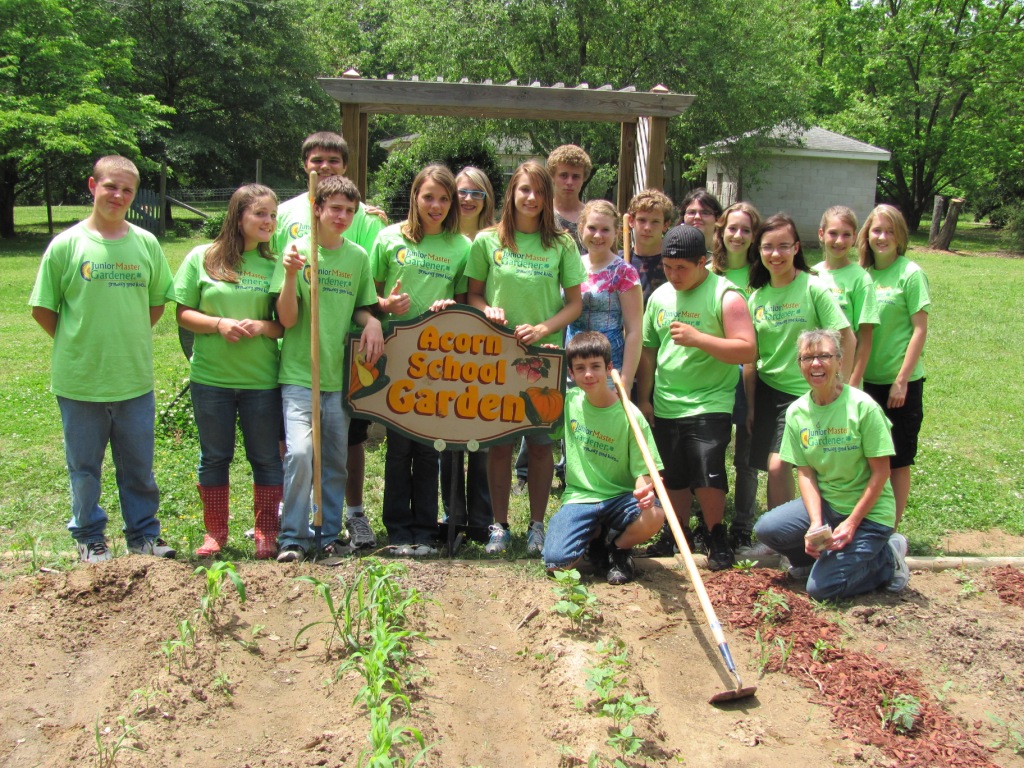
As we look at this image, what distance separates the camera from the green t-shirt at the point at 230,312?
4.71m

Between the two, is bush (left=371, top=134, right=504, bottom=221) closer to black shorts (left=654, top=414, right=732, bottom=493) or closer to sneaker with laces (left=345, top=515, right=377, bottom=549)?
sneaker with laces (left=345, top=515, right=377, bottom=549)

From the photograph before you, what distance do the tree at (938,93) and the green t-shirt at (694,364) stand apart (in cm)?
2884

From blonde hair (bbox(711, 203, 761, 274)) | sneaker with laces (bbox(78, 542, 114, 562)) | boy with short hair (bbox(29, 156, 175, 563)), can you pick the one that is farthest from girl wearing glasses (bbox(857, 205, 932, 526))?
sneaker with laces (bbox(78, 542, 114, 562))

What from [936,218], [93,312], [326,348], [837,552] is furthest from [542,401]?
[936,218]

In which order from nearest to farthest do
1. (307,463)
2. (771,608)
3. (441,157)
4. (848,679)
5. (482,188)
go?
(848,679)
(771,608)
(307,463)
(482,188)
(441,157)

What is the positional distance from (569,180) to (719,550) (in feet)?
7.88

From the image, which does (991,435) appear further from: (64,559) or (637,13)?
(637,13)

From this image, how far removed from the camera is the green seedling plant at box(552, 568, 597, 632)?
4.07m

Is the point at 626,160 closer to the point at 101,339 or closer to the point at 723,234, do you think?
the point at 723,234

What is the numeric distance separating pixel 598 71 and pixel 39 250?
13682 mm

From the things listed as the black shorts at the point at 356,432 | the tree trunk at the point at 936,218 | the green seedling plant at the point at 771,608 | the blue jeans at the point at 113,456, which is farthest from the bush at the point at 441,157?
the green seedling plant at the point at 771,608

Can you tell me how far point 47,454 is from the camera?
6.79m

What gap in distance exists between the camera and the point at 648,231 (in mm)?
5633

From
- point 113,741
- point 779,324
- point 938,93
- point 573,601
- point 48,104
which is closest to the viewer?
point 113,741
